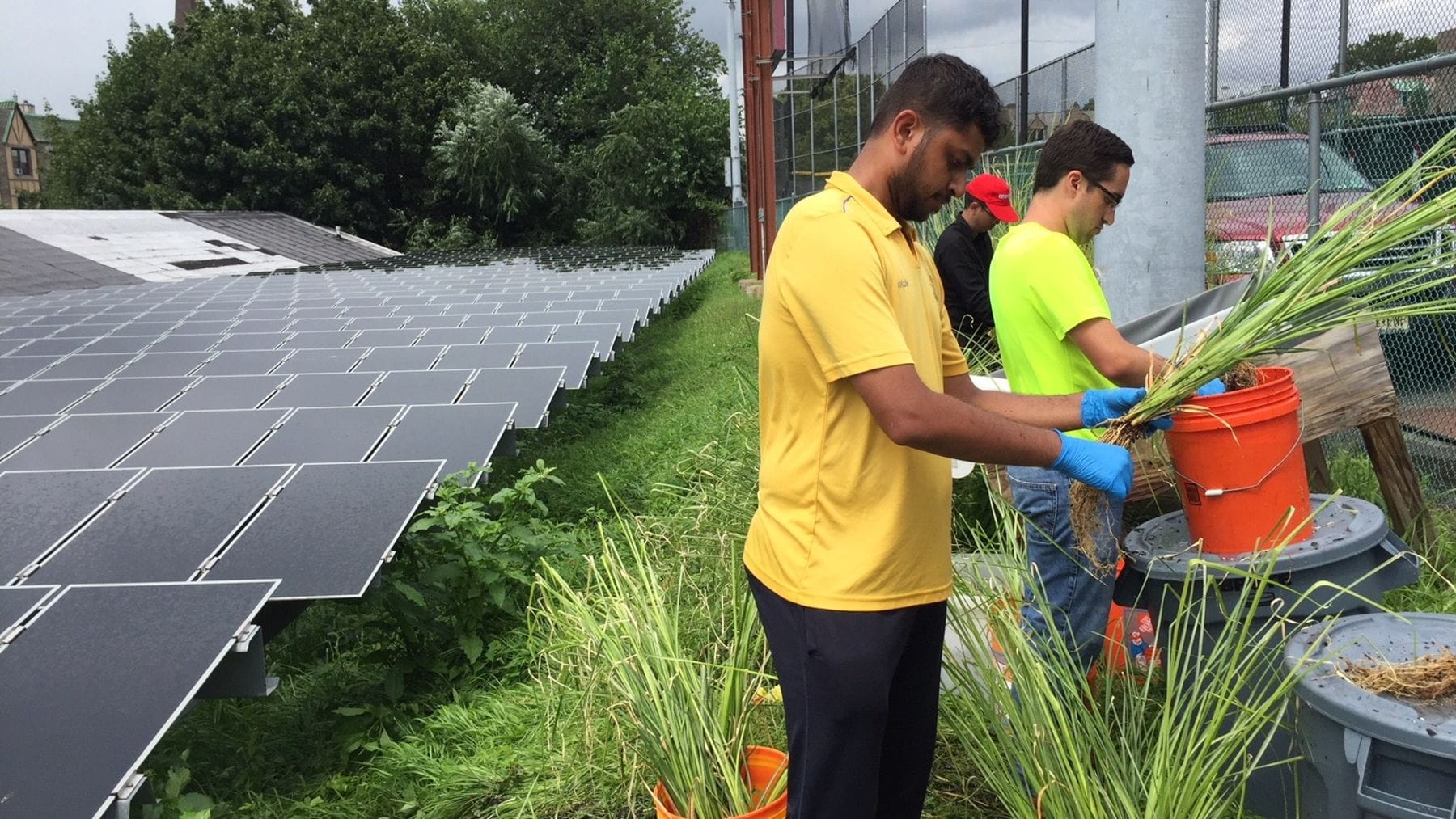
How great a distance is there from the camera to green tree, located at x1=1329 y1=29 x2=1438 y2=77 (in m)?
4.88

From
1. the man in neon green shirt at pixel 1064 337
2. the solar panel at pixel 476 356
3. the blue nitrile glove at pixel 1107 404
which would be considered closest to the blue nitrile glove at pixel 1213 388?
the man in neon green shirt at pixel 1064 337

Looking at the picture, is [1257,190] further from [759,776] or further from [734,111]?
[734,111]

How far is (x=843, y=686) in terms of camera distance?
1986 mm

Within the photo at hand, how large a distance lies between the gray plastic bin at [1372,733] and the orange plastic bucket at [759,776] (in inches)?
42.7

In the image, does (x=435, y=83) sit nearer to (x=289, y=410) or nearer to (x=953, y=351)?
(x=289, y=410)

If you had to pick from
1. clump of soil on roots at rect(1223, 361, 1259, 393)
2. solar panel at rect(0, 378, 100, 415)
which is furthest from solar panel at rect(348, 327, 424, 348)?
clump of soil on roots at rect(1223, 361, 1259, 393)

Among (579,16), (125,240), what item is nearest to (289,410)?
(125,240)

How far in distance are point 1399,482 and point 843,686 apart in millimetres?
2366

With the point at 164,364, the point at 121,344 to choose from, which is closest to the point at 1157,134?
the point at 164,364

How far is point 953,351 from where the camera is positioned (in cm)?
238

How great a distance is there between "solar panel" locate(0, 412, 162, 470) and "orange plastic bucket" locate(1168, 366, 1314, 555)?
4.56 m

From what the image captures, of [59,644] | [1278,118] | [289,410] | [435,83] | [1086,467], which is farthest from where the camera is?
[435,83]

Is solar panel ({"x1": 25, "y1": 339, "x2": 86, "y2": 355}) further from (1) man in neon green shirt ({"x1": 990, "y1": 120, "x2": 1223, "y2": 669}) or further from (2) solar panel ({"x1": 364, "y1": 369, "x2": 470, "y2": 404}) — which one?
(1) man in neon green shirt ({"x1": 990, "y1": 120, "x2": 1223, "y2": 669})

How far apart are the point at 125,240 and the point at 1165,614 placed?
77.0ft
